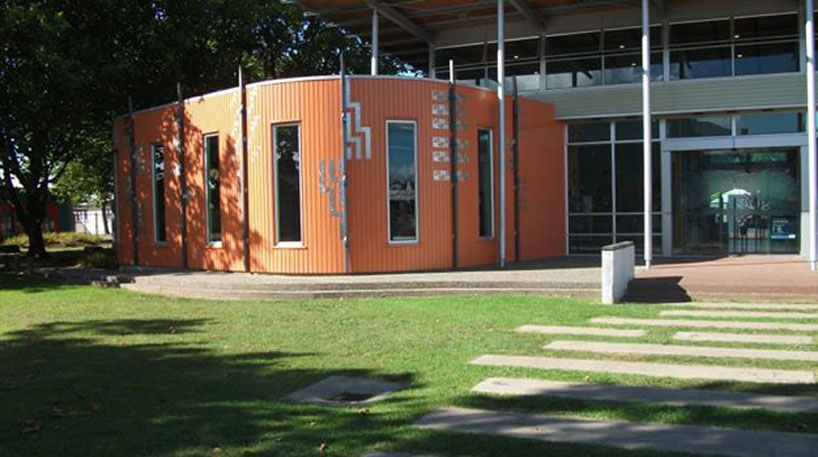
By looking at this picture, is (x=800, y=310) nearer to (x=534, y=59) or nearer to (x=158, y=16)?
(x=534, y=59)

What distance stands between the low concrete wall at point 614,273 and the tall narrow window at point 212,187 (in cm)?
922

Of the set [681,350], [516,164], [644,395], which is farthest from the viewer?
[516,164]

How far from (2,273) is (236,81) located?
31.2 ft

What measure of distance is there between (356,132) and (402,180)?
1.47 meters

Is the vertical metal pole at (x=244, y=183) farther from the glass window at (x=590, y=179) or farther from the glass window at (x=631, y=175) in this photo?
the glass window at (x=631, y=175)

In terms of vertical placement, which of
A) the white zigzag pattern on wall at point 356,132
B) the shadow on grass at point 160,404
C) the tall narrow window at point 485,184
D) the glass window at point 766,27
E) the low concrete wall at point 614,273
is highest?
the glass window at point 766,27

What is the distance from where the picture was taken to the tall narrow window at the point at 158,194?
18859mm

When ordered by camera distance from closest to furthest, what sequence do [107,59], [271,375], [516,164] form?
[271,375] → [516,164] → [107,59]

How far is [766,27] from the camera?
19.2 meters

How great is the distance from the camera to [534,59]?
70.4ft

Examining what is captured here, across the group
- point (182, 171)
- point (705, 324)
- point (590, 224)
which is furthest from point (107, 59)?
point (705, 324)

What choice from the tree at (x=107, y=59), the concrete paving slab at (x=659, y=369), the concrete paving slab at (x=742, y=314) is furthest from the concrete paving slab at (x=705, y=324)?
the tree at (x=107, y=59)

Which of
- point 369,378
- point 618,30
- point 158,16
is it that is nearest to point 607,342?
point 369,378

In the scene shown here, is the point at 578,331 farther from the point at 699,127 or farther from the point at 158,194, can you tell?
the point at 158,194
